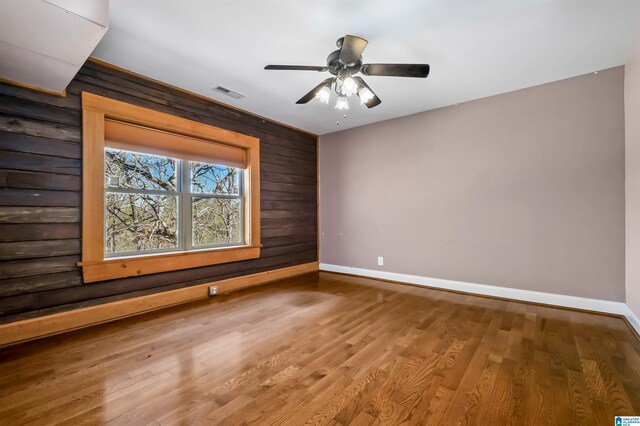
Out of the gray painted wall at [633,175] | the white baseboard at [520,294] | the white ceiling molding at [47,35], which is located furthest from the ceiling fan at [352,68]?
the white baseboard at [520,294]

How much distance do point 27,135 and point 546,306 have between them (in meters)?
5.31

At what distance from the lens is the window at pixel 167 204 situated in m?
2.81

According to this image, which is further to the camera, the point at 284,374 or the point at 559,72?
the point at 559,72

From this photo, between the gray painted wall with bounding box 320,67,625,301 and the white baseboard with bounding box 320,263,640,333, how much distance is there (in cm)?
7

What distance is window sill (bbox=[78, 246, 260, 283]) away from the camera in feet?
8.27

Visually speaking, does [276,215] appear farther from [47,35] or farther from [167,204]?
[47,35]

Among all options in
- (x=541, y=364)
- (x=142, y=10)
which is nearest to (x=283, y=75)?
(x=142, y=10)

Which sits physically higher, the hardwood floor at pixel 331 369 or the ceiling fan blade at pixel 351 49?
the ceiling fan blade at pixel 351 49

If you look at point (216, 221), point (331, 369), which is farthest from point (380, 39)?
point (216, 221)

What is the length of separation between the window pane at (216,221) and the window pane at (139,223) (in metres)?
0.27

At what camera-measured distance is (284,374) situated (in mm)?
1739

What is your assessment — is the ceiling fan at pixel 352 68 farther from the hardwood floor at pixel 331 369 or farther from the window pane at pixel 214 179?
the hardwood floor at pixel 331 369

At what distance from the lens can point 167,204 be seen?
10.5 ft

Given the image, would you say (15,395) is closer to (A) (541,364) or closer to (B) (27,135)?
(B) (27,135)
